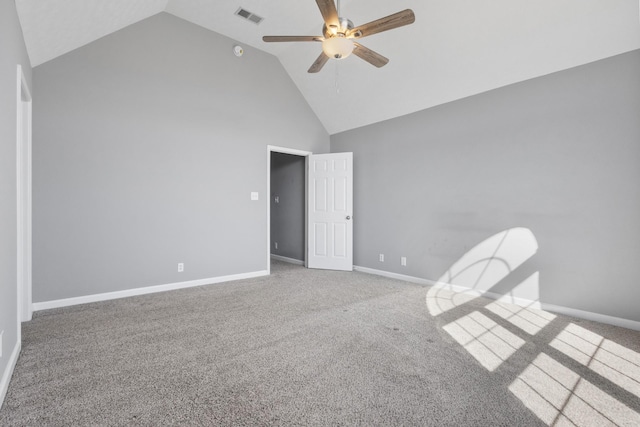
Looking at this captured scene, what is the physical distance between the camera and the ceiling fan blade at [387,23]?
233 cm

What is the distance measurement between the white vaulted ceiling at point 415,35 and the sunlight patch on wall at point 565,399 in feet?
9.67

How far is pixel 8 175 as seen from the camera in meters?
1.94

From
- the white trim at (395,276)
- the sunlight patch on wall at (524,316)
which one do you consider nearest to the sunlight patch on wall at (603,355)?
the sunlight patch on wall at (524,316)

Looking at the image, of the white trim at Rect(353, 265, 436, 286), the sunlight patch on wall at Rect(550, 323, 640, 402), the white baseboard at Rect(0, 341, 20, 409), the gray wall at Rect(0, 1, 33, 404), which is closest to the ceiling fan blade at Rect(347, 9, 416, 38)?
the gray wall at Rect(0, 1, 33, 404)

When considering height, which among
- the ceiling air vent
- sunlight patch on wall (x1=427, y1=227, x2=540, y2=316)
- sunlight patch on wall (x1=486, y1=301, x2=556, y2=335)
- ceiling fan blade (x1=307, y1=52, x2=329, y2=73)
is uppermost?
the ceiling air vent

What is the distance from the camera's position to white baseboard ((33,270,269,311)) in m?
3.19

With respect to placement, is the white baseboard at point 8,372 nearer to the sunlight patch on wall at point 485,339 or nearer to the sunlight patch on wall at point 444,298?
the sunlight patch on wall at point 485,339

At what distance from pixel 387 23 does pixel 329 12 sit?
0.49 metres

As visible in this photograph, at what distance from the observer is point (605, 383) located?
1.88 metres

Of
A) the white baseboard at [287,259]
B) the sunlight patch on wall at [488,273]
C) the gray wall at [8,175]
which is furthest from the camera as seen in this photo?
the white baseboard at [287,259]

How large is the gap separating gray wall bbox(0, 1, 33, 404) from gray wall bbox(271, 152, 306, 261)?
4.24 m

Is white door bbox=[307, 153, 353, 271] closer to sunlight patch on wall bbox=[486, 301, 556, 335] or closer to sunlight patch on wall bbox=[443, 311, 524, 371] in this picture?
sunlight patch on wall bbox=[486, 301, 556, 335]

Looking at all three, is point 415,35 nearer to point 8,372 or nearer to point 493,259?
point 493,259

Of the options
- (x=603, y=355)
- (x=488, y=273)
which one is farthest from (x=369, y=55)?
(x=603, y=355)
